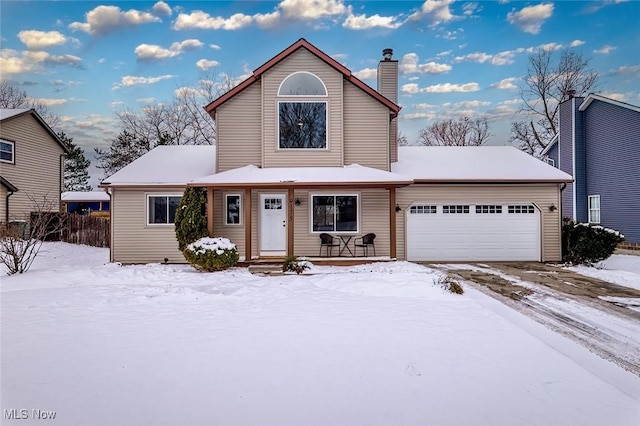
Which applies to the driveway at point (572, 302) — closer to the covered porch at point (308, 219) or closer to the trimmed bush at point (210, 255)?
the covered porch at point (308, 219)

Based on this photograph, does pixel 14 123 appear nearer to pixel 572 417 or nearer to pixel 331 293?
pixel 331 293

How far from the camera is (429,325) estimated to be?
5.11 meters

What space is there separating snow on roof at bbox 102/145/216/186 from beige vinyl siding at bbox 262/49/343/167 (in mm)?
2536

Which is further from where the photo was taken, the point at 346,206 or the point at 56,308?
the point at 346,206

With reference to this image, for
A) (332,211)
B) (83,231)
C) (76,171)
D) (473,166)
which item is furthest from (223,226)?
(76,171)

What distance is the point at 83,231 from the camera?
17.0 m

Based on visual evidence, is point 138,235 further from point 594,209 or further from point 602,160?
point 602,160

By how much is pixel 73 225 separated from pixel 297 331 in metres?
17.3

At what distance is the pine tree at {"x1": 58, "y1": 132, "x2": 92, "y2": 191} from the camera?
35.8m

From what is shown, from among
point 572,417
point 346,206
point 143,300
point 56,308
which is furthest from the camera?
point 346,206

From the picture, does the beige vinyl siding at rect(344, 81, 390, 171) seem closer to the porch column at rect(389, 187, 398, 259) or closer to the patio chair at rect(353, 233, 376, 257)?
the porch column at rect(389, 187, 398, 259)

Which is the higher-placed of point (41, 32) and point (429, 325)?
point (41, 32)

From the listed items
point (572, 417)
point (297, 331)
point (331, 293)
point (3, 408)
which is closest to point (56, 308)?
point (3, 408)

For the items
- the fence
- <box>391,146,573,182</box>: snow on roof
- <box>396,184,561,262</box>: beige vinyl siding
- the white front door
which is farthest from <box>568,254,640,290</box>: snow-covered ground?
the fence
